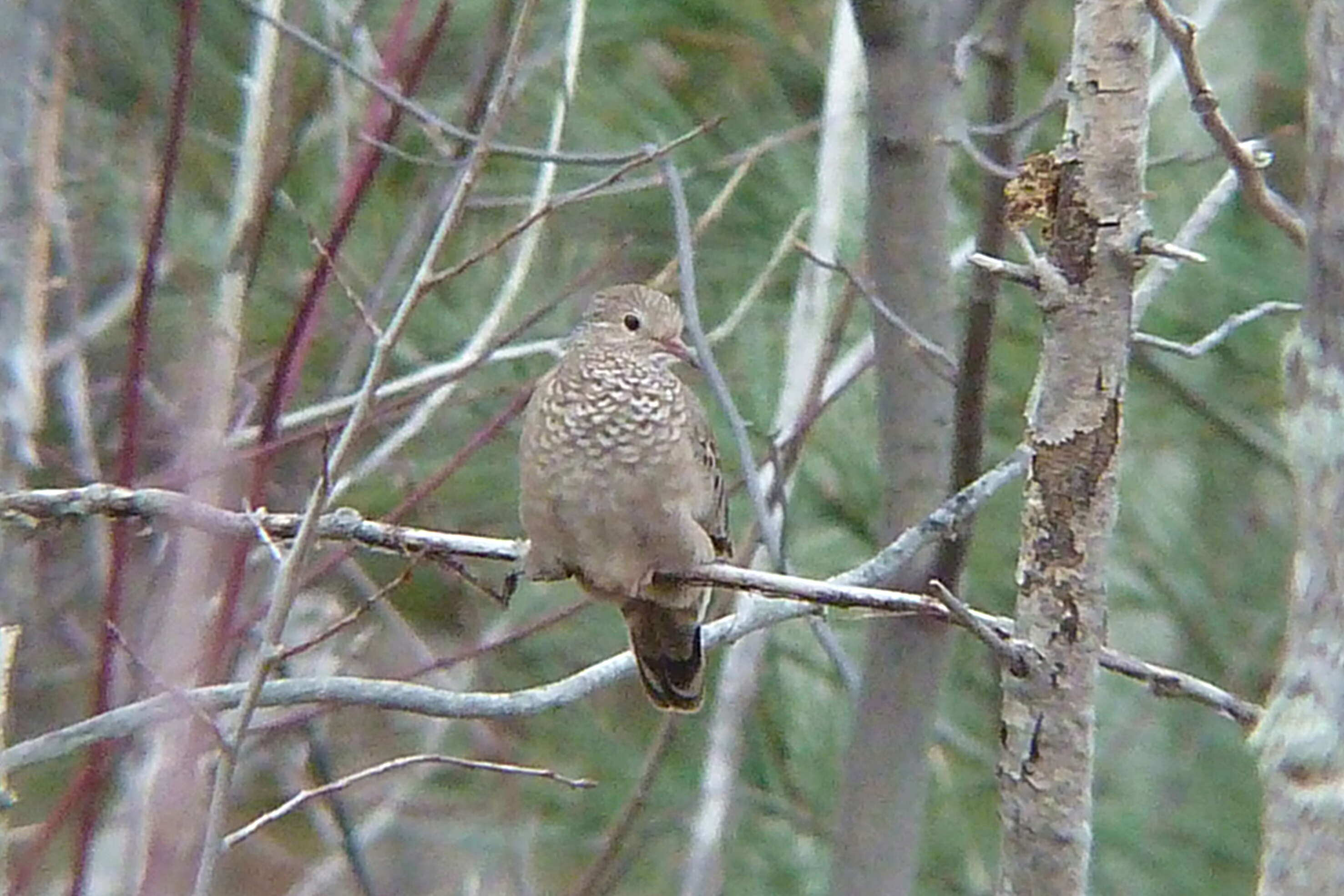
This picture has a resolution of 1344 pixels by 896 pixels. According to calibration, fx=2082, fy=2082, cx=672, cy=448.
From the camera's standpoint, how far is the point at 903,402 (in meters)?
2.13

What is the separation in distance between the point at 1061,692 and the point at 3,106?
0.78 m

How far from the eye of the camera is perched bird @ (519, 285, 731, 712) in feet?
6.79

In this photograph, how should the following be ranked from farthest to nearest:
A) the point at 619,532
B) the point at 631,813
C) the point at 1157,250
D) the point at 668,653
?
the point at 631,813
the point at 668,653
the point at 619,532
the point at 1157,250

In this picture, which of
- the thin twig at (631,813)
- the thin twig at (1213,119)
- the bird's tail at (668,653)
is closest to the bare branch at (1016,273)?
the thin twig at (1213,119)

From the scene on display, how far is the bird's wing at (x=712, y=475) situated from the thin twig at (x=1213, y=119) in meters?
0.94

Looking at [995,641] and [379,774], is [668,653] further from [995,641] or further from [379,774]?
[995,641]

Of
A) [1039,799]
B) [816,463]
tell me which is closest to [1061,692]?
[1039,799]

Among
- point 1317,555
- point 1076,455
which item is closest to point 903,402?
point 1076,455

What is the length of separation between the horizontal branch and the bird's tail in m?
0.30

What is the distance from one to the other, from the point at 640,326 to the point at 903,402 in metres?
0.32

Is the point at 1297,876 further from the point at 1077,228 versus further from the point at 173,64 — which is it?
the point at 173,64

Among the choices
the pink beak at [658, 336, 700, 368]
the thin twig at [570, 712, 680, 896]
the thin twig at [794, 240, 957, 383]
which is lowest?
the thin twig at [570, 712, 680, 896]

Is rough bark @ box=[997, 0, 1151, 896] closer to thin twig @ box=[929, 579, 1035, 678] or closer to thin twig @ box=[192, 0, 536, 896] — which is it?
thin twig @ box=[929, 579, 1035, 678]

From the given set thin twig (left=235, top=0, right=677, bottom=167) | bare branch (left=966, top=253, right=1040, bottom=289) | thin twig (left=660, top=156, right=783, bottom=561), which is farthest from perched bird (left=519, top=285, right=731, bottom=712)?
bare branch (left=966, top=253, right=1040, bottom=289)
